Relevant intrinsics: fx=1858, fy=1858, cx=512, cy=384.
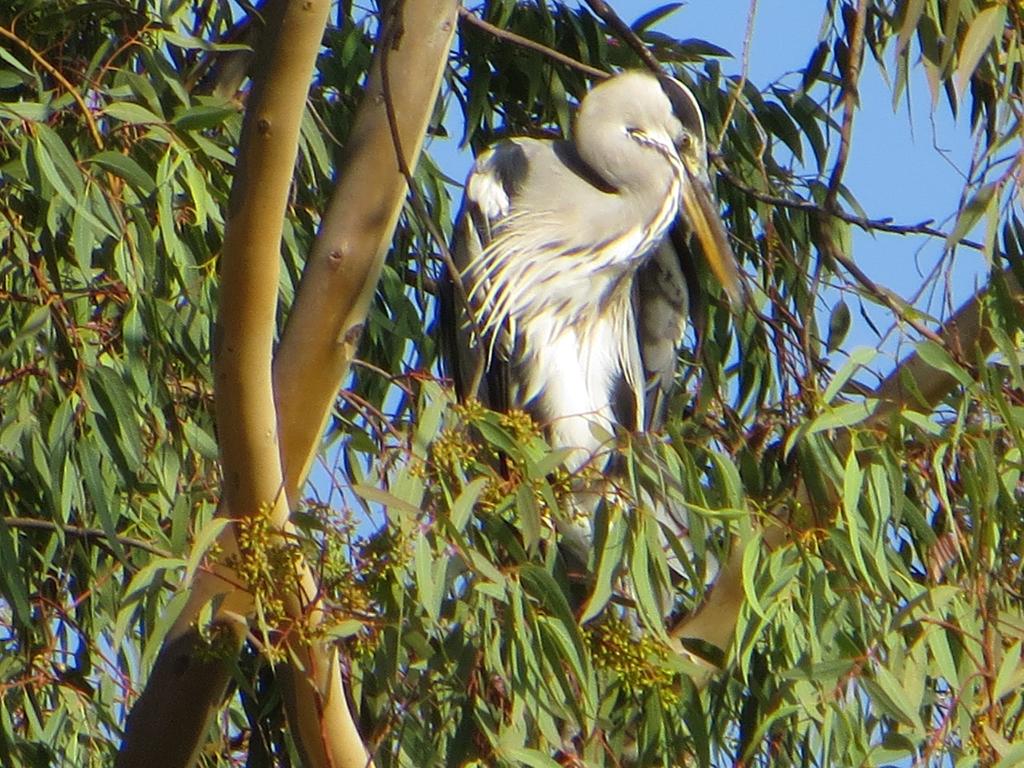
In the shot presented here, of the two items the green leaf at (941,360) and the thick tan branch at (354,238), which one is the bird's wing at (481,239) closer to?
the thick tan branch at (354,238)

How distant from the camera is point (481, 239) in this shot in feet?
7.34

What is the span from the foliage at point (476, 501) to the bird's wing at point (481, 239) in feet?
0.70

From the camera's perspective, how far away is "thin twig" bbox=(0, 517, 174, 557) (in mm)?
A: 1583

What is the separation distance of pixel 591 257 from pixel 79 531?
0.85m

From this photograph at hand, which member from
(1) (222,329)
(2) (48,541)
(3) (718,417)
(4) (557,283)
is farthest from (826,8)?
(2) (48,541)

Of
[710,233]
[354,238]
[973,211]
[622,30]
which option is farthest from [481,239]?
[973,211]

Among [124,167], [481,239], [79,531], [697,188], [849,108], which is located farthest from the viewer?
[697,188]

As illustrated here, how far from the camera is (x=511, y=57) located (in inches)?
87.5

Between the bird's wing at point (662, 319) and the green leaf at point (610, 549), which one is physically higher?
the bird's wing at point (662, 319)

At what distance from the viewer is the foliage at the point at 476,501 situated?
4.36 feet

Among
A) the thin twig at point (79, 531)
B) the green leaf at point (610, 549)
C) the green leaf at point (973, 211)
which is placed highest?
the green leaf at point (973, 211)

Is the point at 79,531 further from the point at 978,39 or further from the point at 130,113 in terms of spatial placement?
the point at 978,39

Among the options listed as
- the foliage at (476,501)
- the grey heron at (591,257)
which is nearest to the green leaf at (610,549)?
the foliage at (476,501)

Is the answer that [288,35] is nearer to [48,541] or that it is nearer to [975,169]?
[975,169]
